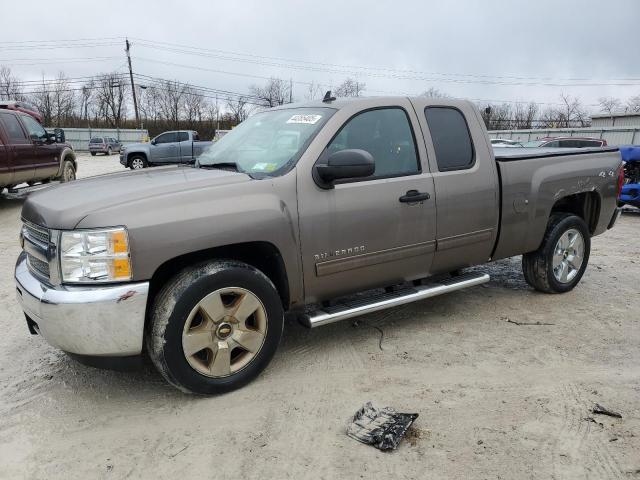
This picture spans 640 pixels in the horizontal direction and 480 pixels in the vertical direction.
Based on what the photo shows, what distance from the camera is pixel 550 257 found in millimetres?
4871

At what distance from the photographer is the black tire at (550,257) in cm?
486

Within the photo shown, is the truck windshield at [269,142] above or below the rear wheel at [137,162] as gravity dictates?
above

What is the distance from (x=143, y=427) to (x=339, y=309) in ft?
4.77

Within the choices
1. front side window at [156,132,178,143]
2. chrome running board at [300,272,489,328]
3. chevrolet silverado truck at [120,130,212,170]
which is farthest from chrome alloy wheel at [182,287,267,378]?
front side window at [156,132,178,143]

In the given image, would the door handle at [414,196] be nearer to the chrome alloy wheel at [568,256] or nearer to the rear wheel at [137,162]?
the chrome alloy wheel at [568,256]

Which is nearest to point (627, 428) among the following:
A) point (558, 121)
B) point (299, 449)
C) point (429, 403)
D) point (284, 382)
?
point (429, 403)

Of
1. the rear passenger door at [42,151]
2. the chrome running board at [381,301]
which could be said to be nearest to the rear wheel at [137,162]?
the rear passenger door at [42,151]

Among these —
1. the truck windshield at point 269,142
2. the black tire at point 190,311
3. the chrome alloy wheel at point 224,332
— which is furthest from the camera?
the truck windshield at point 269,142

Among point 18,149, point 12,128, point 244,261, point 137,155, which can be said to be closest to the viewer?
point 244,261

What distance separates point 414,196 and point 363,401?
5.05 ft

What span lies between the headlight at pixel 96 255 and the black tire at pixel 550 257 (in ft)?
12.6

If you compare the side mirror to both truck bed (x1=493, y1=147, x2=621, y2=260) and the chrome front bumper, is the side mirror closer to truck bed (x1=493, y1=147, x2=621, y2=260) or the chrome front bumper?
the chrome front bumper

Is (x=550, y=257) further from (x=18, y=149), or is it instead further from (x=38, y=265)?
(x=18, y=149)

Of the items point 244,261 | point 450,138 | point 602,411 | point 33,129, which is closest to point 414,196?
point 450,138
